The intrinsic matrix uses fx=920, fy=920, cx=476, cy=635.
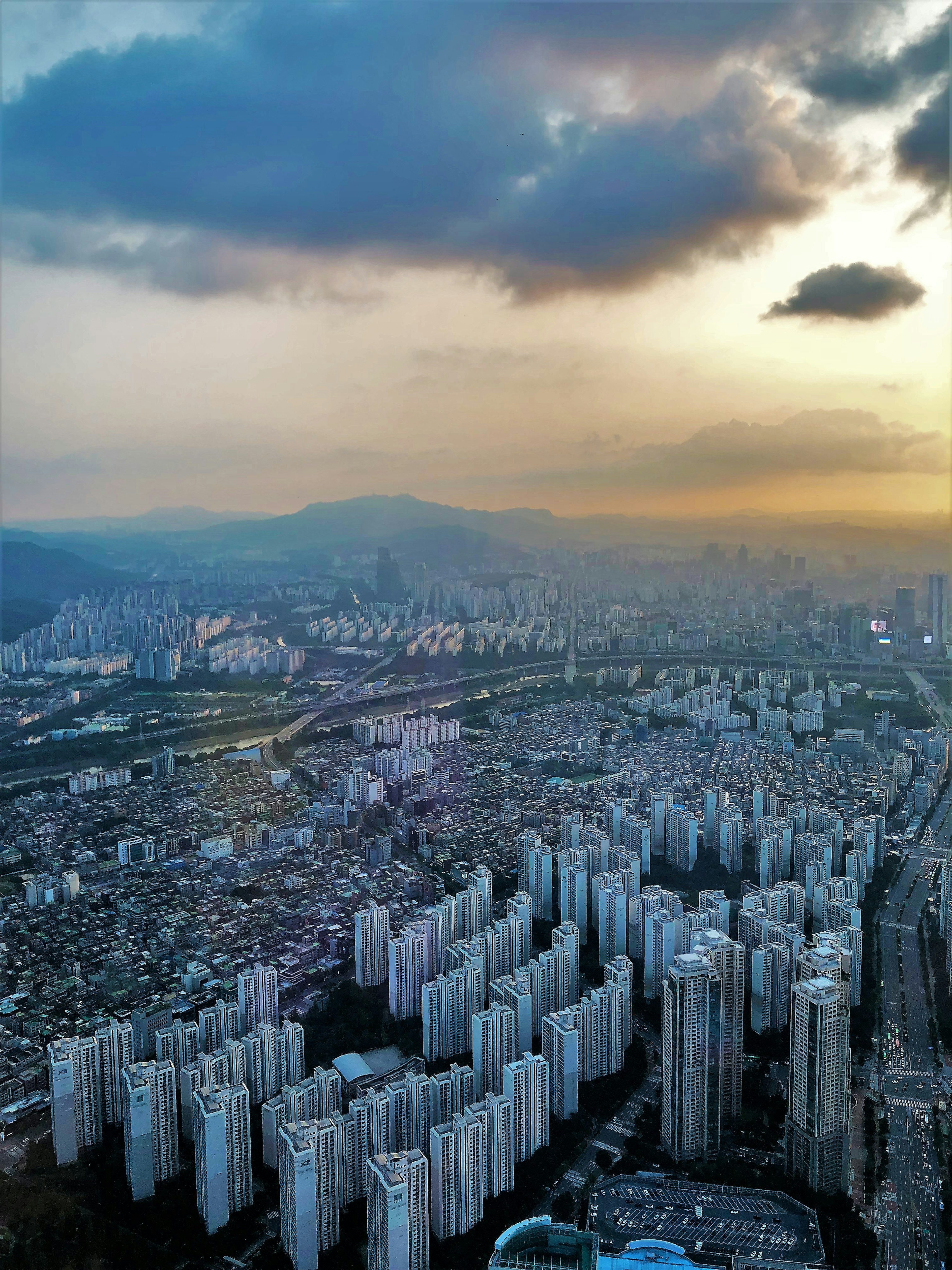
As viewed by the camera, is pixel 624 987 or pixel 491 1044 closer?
pixel 491 1044

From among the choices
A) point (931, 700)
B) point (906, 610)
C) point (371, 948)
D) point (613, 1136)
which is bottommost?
point (613, 1136)

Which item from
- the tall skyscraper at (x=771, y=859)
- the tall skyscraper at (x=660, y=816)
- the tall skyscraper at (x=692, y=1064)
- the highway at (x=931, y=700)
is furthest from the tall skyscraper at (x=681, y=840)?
the highway at (x=931, y=700)

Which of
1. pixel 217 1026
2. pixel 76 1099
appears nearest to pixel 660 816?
pixel 217 1026

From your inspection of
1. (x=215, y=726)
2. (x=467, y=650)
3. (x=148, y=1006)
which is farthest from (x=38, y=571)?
(x=148, y=1006)

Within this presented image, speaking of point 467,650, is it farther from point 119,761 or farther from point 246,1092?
point 246,1092

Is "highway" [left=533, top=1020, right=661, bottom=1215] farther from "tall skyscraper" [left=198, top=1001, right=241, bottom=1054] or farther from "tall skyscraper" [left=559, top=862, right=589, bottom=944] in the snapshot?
"tall skyscraper" [left=198, top=1001, right=241, bottom=1054]

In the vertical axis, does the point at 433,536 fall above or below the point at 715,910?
above

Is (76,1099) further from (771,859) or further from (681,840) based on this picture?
(771,859)

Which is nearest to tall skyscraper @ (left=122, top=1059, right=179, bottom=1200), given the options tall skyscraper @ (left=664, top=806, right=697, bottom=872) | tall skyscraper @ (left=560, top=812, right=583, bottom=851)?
tall skyscraper @ (left=560, top=812, right=583, bottom=851)
